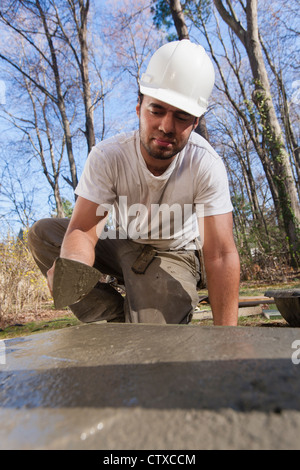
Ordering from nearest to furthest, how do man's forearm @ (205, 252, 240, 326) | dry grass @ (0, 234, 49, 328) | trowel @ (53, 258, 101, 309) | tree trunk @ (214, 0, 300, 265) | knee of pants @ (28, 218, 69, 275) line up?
1. trowel @ (53, 258, 101, 309)
2. man's forearm @ (205, 252, 240, 326)
3. knee of pants @ (28, 218, 69, 275)
4. dry grass @ (0, 234, 49, 328)
5. tree trunk @ (214, 0, 300, 265)

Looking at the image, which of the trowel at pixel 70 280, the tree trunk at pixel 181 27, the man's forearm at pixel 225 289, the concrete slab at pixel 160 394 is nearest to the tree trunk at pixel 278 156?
the tree trunk at pixel 181 27

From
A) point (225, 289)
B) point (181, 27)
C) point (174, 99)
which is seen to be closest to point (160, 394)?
point (225, 289)

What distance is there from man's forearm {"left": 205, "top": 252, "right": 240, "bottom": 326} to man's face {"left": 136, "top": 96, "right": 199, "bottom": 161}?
0.66m

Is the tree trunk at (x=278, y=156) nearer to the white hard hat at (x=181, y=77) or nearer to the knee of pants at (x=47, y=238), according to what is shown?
the white hard hat at (x=181, y=77)

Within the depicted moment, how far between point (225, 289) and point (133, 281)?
649 millimetres

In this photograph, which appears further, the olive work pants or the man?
the olive work pants

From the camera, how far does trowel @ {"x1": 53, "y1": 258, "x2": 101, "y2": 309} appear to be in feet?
4.80

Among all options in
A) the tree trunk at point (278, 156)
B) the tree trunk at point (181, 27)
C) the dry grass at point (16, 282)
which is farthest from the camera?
the tree trunk at point (278, 156)

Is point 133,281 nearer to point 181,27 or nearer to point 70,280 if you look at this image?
point 70,280

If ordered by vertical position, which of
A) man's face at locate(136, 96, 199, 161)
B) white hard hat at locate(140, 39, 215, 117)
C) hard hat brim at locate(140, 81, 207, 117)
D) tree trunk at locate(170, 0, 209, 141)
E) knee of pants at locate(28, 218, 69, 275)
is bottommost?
knee of pants at locate(28, 218, 69, 275)

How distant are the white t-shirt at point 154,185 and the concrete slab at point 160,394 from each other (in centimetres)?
100

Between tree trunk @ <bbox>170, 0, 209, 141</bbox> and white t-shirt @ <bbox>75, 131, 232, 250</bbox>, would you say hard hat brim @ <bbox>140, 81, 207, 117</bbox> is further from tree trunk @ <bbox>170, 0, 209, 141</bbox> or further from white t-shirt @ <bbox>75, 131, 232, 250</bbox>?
tree trunk @ <bbox>170, 0, 209, 141</bbox>

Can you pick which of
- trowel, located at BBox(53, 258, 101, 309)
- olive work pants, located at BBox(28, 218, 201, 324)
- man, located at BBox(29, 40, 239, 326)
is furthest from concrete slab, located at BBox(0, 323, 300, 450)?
olive work pants, located at BBox(28, 218, 201, 324)

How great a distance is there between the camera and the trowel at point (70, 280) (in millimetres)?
1464
